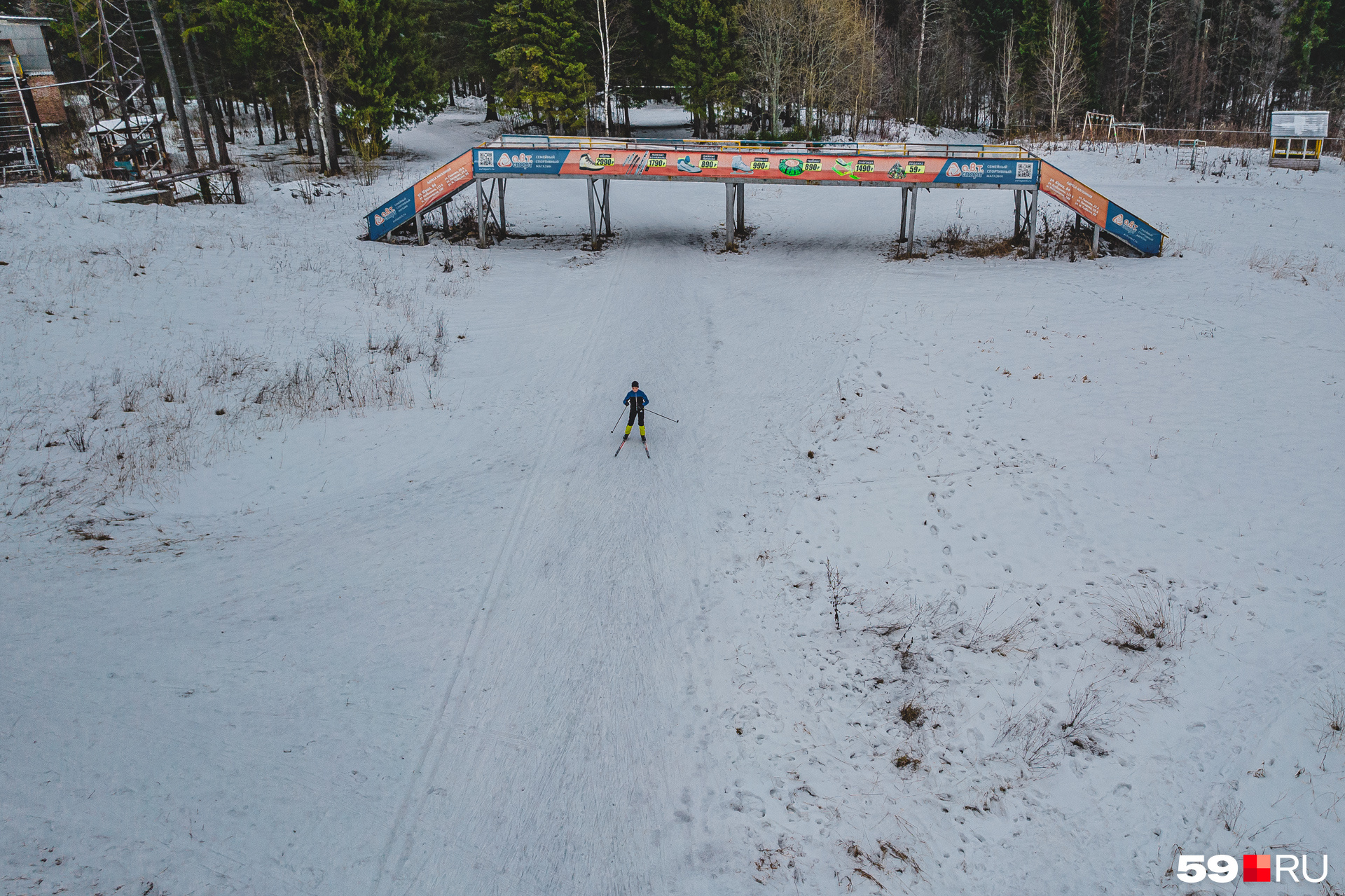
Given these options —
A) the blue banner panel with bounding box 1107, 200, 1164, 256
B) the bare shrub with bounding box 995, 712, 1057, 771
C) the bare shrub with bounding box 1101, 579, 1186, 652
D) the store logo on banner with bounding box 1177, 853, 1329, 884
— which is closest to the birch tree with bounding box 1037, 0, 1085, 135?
the blue banner panel with bounding box 1107, 200, 1164, 256

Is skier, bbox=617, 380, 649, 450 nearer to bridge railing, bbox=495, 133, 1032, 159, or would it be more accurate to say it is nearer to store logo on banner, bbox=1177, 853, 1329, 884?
store logo on banner, bbox=1177, 853, 1329, 884

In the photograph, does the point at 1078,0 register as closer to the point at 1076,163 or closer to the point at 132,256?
the point at 1076,163

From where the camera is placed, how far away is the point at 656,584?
34.5 feet

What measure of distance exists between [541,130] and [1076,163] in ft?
99.9

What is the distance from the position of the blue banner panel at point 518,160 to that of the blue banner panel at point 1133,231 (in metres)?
16.9

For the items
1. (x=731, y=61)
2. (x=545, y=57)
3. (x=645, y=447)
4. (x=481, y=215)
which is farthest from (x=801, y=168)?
(x=545, y=57)

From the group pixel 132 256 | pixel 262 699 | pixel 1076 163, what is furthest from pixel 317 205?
pixel 1076 163

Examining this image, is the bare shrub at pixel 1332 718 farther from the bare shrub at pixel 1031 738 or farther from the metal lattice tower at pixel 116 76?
the metal lattice tower at pixel 116 76

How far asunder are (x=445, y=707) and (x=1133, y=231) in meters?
24.2

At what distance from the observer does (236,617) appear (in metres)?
9.41

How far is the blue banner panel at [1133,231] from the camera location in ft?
75.7

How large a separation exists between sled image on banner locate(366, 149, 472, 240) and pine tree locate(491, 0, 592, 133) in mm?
18152

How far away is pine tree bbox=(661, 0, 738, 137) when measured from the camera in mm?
41250

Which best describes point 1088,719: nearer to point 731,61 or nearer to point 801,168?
point 801,168
